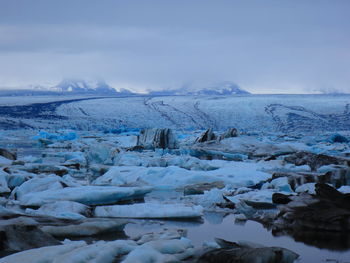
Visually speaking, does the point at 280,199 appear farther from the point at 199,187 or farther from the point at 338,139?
the point at 338,139

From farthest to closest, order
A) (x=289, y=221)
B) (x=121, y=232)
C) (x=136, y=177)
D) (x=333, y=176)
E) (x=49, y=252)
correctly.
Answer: (x=136, y=177), (x=333, y=176), (x=289, y=221), (x=121, y=232), (x=49, y=252)

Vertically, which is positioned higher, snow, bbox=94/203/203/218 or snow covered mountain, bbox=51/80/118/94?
snow covered mountain, bbox=51/80/118/94

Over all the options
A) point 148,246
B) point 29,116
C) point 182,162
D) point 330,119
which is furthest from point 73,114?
point 148,246

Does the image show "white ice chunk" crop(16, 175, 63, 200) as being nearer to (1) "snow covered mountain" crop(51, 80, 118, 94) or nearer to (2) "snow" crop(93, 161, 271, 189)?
A: (2) "snow" crop(93, 161, 271, 189)

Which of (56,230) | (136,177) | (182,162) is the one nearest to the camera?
(56,230)

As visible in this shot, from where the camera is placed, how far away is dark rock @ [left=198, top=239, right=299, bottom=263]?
8.41 ft

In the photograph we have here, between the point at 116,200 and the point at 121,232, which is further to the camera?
the point at 116,200

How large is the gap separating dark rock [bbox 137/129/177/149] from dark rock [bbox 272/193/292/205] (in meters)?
8.67

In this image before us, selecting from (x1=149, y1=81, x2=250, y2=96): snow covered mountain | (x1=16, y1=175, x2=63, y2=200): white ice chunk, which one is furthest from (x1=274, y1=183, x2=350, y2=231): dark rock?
(x1=149, y1=81, x2=250, y2=96): snow covered mountain

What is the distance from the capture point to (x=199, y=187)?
20.1ft

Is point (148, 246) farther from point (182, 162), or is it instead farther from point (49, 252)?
point (182, 162)

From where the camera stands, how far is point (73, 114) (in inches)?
1102

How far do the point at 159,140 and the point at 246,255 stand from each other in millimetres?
11066

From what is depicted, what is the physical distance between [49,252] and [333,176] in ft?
14.5
